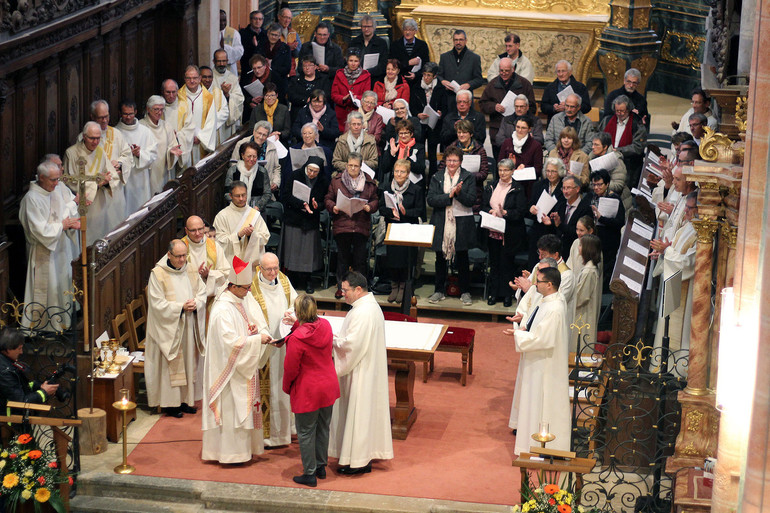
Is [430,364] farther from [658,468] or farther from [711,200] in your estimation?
[711,200]

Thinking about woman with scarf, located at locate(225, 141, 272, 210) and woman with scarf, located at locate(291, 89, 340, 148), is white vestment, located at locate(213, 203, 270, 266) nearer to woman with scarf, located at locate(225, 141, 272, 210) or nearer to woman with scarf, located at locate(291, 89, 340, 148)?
woman with scarf, located at locate(225, 141, 272, 210)

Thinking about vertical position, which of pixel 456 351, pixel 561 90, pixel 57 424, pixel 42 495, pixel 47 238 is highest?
pixel 561 90

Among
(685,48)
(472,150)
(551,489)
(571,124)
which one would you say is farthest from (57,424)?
(685,48)

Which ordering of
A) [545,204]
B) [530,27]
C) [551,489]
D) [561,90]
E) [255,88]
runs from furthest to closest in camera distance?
[530,27]
[255,88]
[561,90]
[545,204]
[551,489]

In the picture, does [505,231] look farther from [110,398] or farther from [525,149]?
[110,398]

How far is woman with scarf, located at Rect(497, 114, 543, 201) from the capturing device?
14852 mm

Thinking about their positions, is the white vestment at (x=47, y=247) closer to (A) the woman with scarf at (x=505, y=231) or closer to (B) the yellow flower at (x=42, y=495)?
(B) the yellow flower at (x=42, y=495)

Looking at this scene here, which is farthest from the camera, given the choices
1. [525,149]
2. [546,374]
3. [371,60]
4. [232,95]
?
[371,60]

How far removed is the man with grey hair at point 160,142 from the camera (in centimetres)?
1508

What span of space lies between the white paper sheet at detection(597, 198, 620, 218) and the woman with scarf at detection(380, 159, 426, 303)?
80.3 inches

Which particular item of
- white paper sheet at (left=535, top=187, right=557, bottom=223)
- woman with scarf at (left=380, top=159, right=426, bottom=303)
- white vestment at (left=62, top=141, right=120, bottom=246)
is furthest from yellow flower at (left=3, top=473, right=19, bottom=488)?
white paper sheet at (left=535, top=187, right=557, bottom=223)

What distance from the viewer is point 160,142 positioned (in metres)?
15.3

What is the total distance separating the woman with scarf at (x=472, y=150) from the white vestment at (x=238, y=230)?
7.22 ft

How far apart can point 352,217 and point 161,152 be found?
8.27 feet
